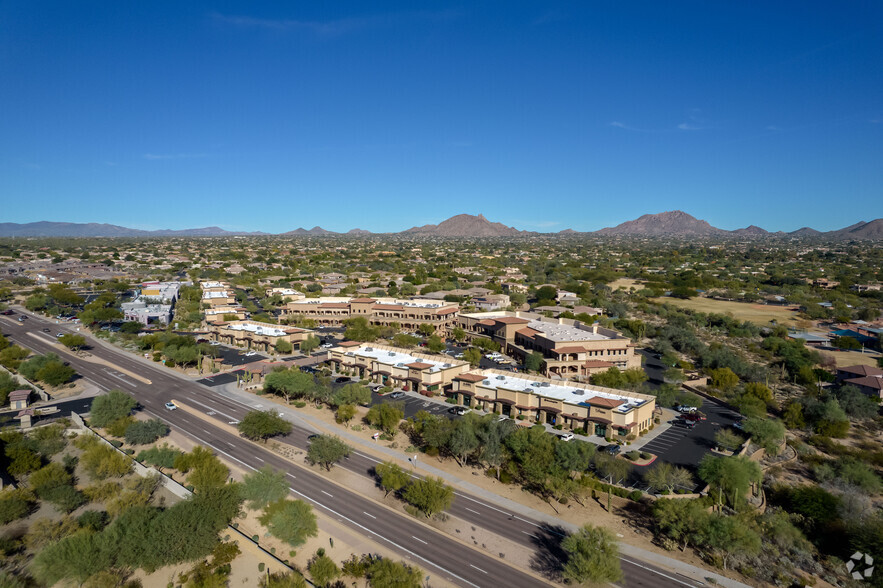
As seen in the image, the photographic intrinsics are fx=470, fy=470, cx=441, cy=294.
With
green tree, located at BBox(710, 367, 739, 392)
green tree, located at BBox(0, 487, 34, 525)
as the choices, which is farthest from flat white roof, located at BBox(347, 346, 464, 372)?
green tree, located at BBox(0, 487, 34, 525)

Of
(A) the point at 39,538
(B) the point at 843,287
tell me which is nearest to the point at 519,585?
(A) the point at 39,538

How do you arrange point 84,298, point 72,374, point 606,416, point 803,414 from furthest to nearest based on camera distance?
point 84,298
point 72,374
point 803,414
point 606,416

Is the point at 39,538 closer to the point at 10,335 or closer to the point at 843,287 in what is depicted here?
the point at 10,335

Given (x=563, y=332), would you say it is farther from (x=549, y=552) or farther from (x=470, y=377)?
(x=549, y=552)

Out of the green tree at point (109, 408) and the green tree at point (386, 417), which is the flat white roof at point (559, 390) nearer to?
the green tree at point (386, 417)

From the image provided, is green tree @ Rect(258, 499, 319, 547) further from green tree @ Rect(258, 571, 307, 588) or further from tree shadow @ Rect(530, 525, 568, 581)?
tree shadow @ Rect(530, 525, 568, 581)

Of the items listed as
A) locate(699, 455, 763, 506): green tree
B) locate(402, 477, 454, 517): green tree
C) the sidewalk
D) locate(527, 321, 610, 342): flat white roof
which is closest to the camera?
the sidewalk

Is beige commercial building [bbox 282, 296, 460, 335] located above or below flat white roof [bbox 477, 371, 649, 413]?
above

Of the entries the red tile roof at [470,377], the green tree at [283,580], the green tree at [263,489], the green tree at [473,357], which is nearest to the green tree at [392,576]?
the green tree at [283,580]
